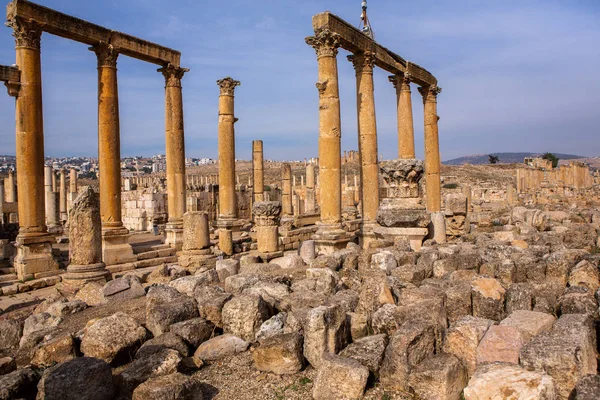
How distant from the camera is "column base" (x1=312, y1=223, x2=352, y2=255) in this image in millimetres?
13711

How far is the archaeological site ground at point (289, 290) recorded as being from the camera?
14.6 ft

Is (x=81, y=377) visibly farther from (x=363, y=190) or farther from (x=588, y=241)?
(x=363, y=190)

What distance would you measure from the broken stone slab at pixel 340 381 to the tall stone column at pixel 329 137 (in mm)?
9274

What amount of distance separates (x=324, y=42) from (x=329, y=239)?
558 centimetres

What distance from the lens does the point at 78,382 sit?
4.39 metres

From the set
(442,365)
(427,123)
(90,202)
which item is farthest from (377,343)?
(427,123)

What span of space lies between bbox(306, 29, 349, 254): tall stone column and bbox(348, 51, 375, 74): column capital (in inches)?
72.7

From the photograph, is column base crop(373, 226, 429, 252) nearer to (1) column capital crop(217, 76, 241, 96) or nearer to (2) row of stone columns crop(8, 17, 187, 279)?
(2) row of stone columns crop(8, 17, 187, 279)

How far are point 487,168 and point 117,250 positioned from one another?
78.6 m

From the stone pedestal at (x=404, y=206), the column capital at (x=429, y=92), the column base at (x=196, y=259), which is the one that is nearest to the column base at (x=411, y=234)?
the stone pedestal at (x=404, y=206)

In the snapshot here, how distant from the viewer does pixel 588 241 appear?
36.2 ft

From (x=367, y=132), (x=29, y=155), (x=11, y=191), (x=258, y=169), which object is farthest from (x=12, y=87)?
(x=11, y=191)

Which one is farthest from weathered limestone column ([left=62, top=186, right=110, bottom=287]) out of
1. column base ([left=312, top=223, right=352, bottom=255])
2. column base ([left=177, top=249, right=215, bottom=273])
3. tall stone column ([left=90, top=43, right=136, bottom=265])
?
column base ([left=312, top=223, right=352, bottom=255])

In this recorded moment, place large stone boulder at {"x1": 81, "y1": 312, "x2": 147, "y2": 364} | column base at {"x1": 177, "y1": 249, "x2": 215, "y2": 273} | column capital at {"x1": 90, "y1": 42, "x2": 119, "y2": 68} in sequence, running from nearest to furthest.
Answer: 1. large stone boulder at {"x1": 81, "y1": 312, "x2": 147, "y2": 364}
2. column base at {"x1": 177, "y1": 249, "x2": 215, "y2": 273}
3. column capital at {"x1": 90, "y1": 42, "x2": 119, "y2": 68}
